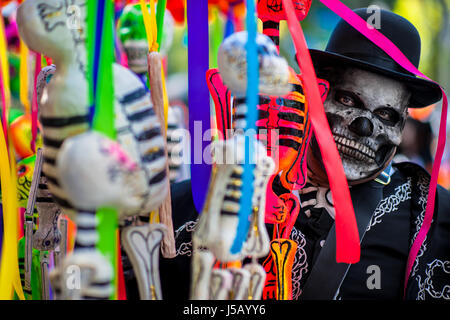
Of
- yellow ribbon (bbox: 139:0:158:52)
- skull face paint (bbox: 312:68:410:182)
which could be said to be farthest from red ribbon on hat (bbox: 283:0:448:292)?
yellow ribbon (bbox: 139:0:158:52)

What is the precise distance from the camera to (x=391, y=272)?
1303 millimetres

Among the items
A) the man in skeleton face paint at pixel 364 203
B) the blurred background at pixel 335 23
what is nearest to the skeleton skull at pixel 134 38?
the blurred background at pixel 335 23

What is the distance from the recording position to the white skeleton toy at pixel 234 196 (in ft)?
2.27

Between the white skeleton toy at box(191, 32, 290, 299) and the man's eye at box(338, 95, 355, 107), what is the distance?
1.79ft

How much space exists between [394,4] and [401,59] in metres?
4.67

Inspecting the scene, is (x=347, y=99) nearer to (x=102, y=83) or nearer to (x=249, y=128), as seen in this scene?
(x=249, y=128)

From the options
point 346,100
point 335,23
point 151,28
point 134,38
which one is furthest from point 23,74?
point 335,23

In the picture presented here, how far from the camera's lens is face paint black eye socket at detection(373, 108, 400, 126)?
1.26 m

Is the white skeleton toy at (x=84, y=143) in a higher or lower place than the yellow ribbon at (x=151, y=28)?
lower

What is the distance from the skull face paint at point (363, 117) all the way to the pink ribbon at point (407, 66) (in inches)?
4.2

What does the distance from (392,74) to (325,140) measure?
0.48m

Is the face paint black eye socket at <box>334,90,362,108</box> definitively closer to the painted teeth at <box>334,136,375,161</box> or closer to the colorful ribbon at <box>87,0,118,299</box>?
the painted teeth at <box>334,136,375,161</box>

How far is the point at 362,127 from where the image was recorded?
1.23 meters

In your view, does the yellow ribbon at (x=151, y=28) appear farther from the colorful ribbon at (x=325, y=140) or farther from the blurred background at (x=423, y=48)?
the blurred background at (x=423, y=48)
